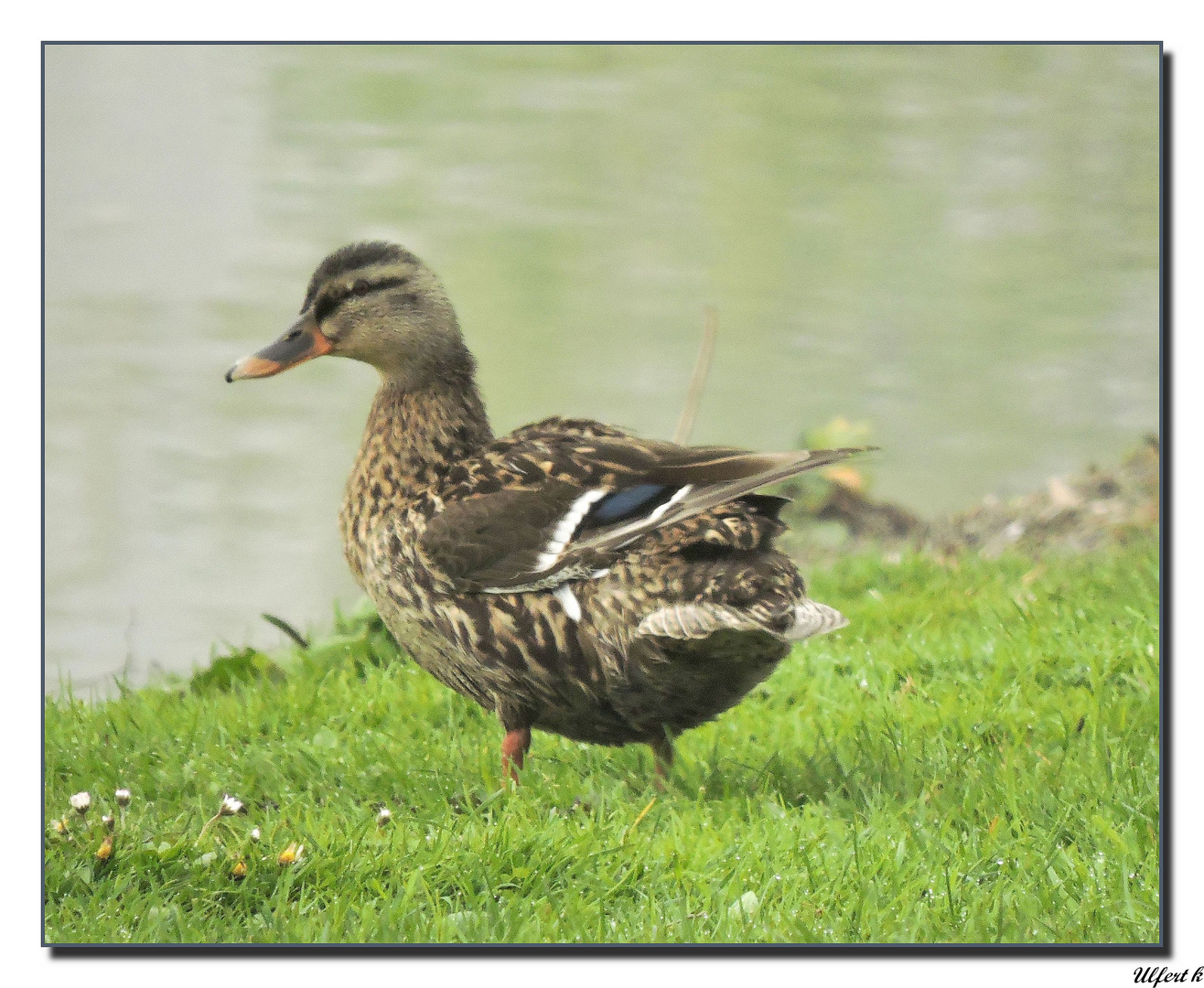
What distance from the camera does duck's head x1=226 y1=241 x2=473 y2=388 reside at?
4.26 metres

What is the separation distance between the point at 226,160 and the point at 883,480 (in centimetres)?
331

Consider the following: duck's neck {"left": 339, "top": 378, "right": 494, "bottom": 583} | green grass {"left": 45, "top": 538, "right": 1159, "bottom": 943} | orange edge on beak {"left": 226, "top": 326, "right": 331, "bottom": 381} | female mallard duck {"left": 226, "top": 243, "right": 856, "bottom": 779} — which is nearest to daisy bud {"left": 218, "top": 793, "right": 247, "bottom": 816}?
green grass {"left": 45, "top": 538, "right": 1159, "bottom": 943}

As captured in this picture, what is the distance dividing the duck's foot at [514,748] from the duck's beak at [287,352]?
1.19 meters

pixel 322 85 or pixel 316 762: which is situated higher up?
pixel 322 85

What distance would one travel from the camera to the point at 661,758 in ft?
13.4

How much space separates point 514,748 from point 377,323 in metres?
1.24

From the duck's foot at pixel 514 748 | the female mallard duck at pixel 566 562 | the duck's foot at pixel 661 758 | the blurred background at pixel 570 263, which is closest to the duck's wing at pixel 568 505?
the female mallard duck at pixel 566 562

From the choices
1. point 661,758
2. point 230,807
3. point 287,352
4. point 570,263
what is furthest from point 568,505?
point 570,263

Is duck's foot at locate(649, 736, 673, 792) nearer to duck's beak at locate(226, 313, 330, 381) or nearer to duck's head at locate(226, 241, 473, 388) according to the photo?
duck's head at locate(226, 241, 473, 388)

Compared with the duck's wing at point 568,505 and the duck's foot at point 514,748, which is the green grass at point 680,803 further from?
the duck's wing at point 568,505

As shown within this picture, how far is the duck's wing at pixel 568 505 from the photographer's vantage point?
3.73 m
